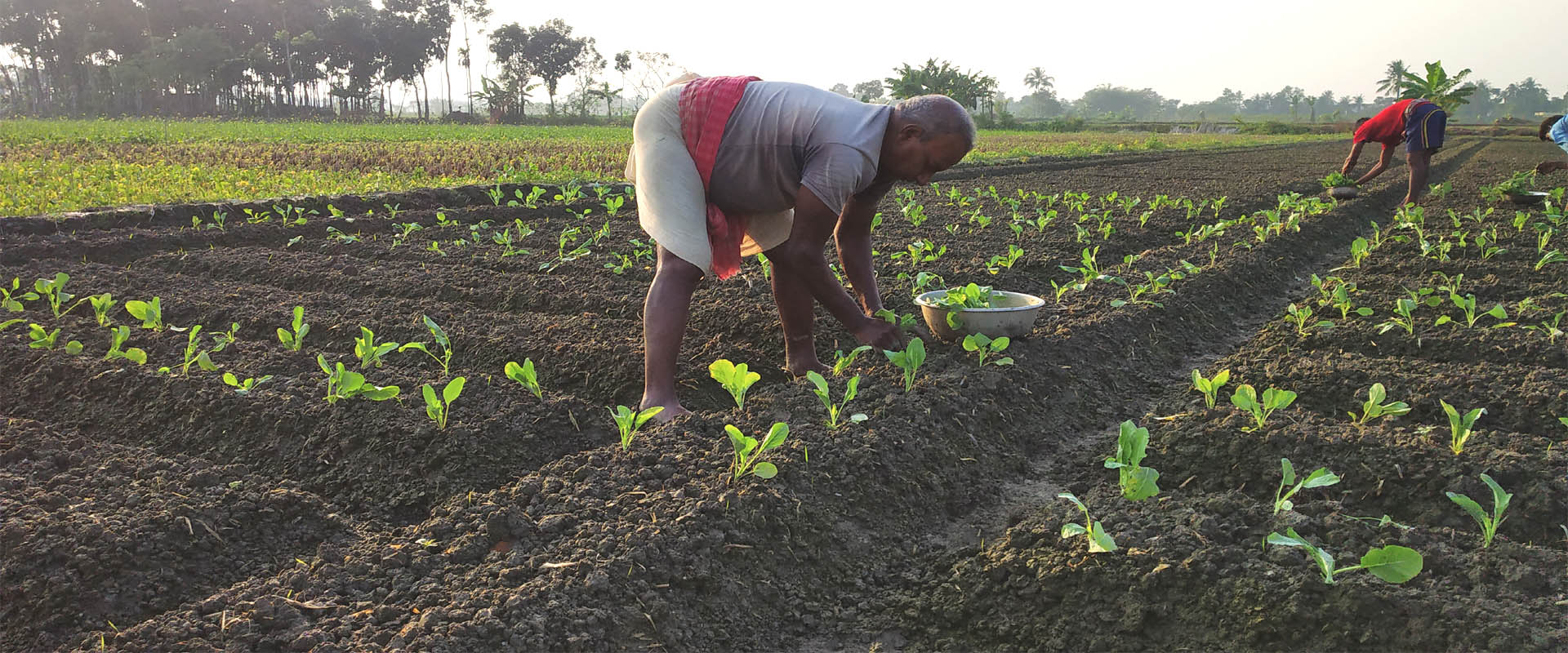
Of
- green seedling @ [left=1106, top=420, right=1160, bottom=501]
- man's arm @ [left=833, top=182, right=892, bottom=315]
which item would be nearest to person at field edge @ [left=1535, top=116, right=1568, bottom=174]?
man's arm @ [left=833, top=182, right=892, bottom=315]

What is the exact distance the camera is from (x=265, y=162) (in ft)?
48.8

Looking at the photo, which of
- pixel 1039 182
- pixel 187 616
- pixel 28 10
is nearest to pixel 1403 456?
pixel 187 616

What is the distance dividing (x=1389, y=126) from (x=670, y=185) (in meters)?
9.39

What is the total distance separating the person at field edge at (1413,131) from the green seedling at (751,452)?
29.2 feet

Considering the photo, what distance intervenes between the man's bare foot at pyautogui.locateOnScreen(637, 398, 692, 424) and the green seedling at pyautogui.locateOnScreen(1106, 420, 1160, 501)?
51.6 inches

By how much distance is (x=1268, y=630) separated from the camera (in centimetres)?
182

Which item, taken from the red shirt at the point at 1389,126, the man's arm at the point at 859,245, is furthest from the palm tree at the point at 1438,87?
the man's arm at the point at 859,245

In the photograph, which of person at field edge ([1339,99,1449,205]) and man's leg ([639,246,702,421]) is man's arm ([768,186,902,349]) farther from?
person at field edge ([1339,99,1449,205])

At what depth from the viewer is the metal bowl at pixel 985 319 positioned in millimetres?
3461

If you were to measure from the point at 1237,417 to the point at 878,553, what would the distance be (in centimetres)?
137

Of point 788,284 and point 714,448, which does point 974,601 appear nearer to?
point 714,448

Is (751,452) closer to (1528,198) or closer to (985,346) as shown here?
(985,346)

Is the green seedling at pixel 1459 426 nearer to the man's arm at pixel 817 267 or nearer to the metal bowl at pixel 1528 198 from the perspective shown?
the man's arm at pixel 817 267

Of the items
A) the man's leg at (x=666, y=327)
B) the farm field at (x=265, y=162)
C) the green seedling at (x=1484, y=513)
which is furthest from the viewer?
the farm field at (x=265, y=162)
